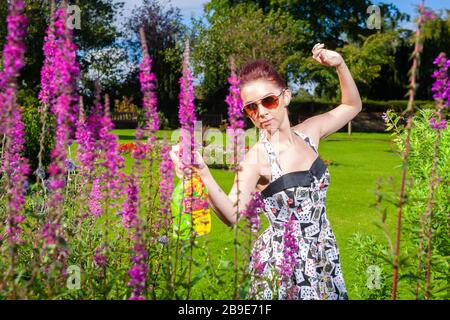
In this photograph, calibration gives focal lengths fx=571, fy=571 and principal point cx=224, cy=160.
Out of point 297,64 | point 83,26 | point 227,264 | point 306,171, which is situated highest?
point 83,26

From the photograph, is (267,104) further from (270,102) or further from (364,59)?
(364,59)

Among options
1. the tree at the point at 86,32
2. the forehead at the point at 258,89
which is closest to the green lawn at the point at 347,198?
the forehead at the point at 258,89

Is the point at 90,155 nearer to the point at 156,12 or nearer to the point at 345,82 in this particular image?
the point at 345,82

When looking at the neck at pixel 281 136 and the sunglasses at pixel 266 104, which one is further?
the neck at pixel 281 136

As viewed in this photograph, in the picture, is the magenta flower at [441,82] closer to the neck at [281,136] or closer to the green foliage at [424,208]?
the neck at [281,136]

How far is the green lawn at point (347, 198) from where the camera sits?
25.2 feet

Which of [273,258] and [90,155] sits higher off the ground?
[90,155]

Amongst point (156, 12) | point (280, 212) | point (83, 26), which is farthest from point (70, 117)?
point (156, 12)

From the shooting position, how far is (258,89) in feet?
11.4

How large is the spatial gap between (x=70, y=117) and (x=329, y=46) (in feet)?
156

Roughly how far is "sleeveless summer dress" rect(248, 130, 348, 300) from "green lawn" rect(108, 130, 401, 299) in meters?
0.31

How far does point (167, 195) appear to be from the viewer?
2.99m

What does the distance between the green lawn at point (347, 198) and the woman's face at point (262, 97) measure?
0.76 m
